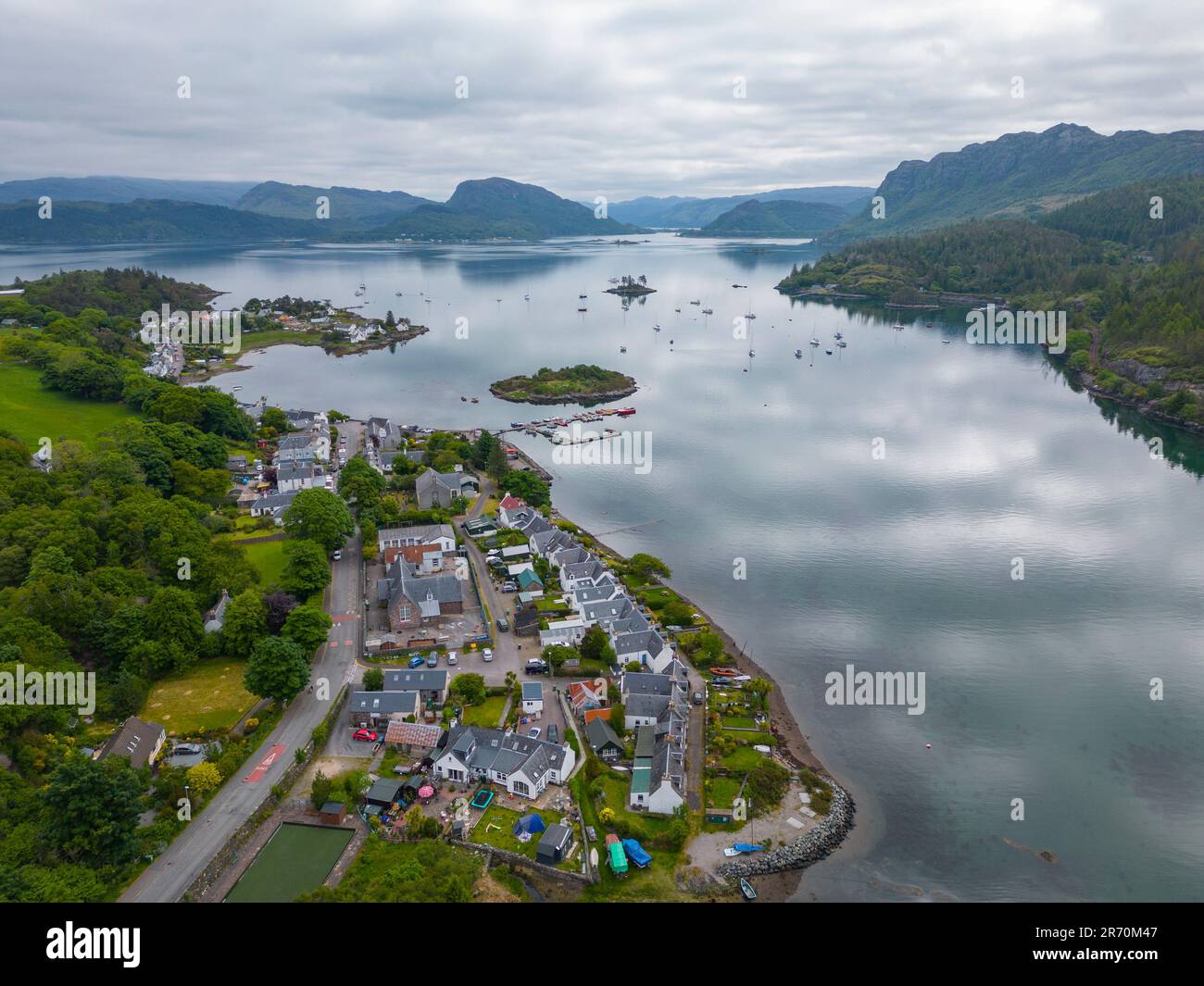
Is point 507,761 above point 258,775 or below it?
above

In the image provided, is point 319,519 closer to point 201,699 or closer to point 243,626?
point 243,626

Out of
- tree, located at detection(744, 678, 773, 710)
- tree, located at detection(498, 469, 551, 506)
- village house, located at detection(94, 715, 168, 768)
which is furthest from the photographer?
tree, located at detection(498, 469, 551, 506)

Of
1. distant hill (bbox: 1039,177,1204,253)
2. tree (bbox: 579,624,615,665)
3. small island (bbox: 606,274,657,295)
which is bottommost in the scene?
tree (bbox: 579,624,615,665)

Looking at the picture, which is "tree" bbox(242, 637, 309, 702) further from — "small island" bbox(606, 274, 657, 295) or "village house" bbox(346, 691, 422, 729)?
"small island" bbox(606, 274, 657, 295)

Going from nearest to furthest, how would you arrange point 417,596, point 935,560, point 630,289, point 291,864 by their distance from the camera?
point 291,864 → point 417,596 → point 935,560 → point 630,289

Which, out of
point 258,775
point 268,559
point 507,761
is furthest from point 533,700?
point 268,559

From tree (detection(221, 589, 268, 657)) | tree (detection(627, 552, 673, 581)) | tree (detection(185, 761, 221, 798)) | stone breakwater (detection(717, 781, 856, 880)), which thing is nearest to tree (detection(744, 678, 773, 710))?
stone breakwater (detection(717, 781, 856, 880))
